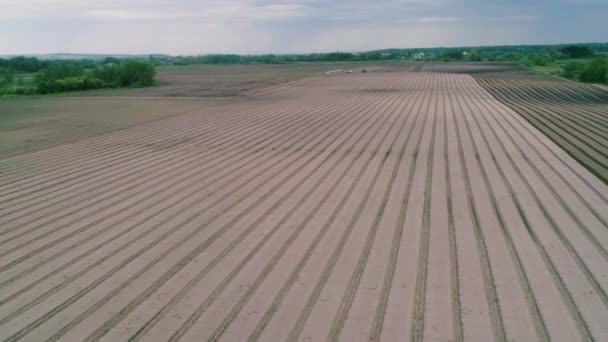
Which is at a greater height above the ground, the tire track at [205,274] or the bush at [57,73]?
the bush at [57,73]

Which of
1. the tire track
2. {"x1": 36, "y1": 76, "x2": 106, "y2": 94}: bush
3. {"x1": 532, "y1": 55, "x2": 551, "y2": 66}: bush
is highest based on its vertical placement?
{"x1": 532, "y1": 55, "x2": 551, "y2": 66}: bush

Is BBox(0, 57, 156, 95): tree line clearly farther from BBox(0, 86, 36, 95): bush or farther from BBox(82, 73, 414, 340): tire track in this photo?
BBox(82, 73, 414, 340): tire track

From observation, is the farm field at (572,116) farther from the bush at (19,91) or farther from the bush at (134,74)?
the bush at (19,91)

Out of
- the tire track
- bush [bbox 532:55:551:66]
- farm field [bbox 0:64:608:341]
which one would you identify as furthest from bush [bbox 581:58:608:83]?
the tire track

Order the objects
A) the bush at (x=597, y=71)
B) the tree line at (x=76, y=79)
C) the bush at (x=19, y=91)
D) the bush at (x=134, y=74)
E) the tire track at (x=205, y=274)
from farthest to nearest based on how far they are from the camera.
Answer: the bush at (x=134, y=74)
the bush at (x=597, y=71)
the tree line at (x=76, y=79)
the bush at (x=19, y=91)
the tire track at (x=205, y=274)

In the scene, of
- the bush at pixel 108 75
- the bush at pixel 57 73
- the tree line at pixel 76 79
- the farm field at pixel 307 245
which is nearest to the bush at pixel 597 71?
the farm field at pixel 307 245
